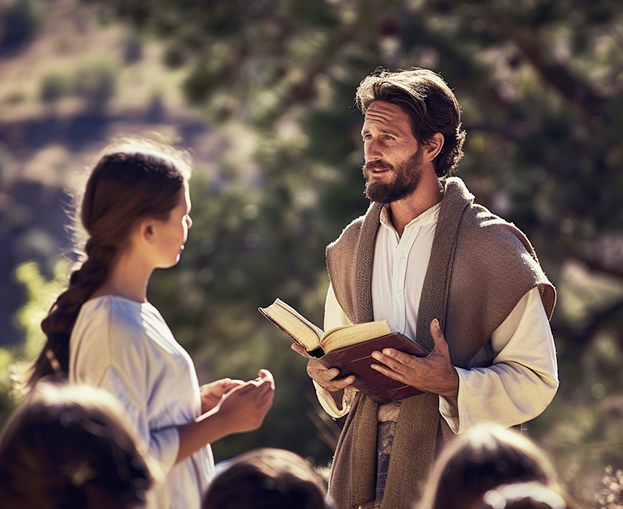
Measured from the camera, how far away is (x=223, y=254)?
810cm

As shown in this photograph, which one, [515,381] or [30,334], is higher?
[515,381]

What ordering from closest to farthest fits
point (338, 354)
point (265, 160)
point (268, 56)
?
1. point (338, 354)
2. point (268, 56)
3. point (265, 160)

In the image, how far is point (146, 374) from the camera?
5.52 feet

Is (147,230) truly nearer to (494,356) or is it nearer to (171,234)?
(171,234)

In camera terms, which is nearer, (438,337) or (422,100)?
(438,337)

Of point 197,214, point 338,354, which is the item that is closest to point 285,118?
point 197,214

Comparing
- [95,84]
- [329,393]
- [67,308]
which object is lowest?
[95,84]

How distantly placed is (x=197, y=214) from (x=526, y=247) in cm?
644

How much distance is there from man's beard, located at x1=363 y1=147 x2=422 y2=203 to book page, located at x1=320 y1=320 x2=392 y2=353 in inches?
21.0

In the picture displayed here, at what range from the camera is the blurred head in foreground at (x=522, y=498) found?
3.23 feet

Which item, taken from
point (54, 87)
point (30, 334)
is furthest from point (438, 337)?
point (54, 87)

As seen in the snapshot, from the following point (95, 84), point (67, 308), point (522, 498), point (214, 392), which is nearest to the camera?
point (522, 498)

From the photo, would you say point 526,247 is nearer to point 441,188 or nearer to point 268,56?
point 441,188

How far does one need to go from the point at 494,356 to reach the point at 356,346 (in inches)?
19.9
